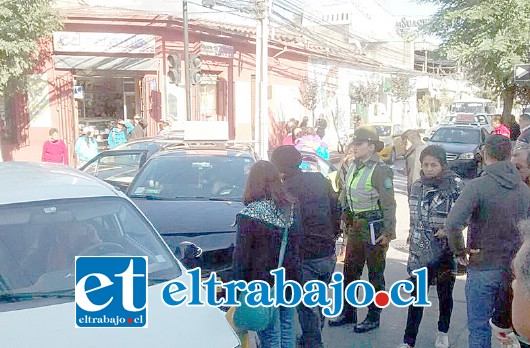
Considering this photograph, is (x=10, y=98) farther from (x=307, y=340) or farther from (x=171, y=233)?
(x=307, y=340)

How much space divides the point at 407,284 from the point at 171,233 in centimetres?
218

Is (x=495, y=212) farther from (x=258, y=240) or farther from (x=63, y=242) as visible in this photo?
(x=63, y=242)

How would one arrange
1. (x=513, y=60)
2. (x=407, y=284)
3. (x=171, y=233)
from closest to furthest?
1. (x=407, y=284)
2. (x=171, y=233)
3. (x=513, y=60)

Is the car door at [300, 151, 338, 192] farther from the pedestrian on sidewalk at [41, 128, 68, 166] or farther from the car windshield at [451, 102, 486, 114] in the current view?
the car windshield at [451, 102, 486, 114]

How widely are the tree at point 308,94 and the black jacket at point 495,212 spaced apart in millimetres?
20818

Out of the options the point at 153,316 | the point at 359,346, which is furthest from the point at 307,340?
the point at 153,316

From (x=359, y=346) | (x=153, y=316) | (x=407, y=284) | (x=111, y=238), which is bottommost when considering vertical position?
(x=359, y=346)

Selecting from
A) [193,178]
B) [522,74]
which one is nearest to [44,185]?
[193,178]

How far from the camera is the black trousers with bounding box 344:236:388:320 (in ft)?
15.3

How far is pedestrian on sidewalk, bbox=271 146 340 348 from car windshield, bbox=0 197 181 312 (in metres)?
1.12

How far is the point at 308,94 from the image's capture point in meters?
24.0

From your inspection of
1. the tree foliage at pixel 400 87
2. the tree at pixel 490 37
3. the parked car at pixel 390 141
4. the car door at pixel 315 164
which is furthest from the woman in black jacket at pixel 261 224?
the tree foliage at pixel 400 87

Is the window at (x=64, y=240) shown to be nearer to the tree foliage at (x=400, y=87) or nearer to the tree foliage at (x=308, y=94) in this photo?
the tree foliage at (x=308, y=94)

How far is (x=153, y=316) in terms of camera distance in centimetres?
292
